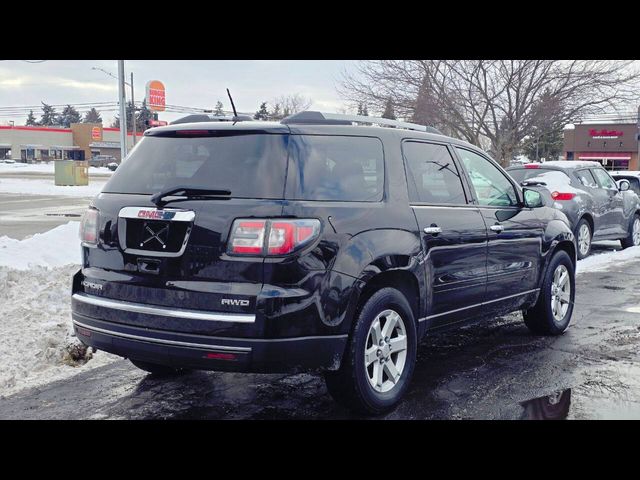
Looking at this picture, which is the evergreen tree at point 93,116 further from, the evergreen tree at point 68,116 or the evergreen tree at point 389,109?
the evergreen tree at point 389,109

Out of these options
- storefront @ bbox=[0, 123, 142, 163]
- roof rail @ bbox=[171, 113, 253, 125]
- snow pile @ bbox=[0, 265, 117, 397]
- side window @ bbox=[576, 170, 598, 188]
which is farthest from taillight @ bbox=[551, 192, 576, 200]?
storefront @ bbox=[0, 123, 142, 163]

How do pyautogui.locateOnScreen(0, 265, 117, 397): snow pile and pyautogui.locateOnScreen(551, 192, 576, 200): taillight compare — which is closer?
pyautogui.locateOnScreen(0, 265, 117, 397): snow pile

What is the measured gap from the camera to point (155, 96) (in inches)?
1559

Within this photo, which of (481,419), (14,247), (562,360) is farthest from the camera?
(14,247)

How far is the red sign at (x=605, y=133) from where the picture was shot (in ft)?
204

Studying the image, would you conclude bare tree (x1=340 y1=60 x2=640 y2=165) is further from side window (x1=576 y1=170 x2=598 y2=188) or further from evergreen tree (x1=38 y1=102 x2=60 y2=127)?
evergreen tree (x1=38 y1=102 x2=60 y2=127)

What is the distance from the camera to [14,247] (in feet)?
28.8

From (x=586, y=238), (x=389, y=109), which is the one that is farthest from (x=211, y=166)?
(x=389, y=109)

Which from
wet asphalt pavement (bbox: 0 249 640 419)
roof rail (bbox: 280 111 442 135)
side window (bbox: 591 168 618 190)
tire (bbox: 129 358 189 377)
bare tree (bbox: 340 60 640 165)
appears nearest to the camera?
roof rail (bbox: 280 111 442 135)

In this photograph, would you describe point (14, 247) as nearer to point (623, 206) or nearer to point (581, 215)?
point (581, 215)

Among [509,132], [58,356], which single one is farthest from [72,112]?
[58,356]

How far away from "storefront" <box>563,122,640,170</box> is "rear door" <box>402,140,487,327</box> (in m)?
61.0

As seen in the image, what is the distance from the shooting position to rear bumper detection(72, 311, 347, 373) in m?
3.74
